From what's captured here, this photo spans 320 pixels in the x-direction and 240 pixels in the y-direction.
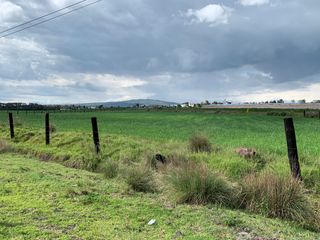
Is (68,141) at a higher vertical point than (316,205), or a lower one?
higher

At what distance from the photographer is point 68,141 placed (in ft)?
56.5

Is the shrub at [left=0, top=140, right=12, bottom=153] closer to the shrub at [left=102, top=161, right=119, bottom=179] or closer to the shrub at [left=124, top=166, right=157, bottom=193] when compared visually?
the shrub at [left=102, top=161, right=119, bottom=179]

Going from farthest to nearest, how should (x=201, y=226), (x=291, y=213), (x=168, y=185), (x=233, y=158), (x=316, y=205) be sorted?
(x=233, y=158)
(x=168, y=185)
(x=316, y=205)
(x=291, y=213)
(x=201, y=226)

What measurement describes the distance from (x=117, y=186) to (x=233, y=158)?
4.14 meters

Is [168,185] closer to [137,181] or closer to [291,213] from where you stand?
[137,181]

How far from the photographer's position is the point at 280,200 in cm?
662

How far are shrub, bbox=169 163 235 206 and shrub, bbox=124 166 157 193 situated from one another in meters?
1.11

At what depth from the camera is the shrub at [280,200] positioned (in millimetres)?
6453

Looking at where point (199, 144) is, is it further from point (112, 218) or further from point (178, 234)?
point (178, 234)

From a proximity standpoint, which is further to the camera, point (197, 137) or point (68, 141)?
point (68, 141)

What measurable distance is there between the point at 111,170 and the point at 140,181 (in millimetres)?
2332

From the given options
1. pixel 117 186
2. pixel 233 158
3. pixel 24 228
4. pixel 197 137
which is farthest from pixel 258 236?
pixel 197 137

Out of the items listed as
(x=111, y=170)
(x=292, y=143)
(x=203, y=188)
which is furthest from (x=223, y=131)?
(x=203, y=188)

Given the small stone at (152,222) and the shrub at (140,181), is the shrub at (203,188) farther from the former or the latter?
the small stone at (152,222)
